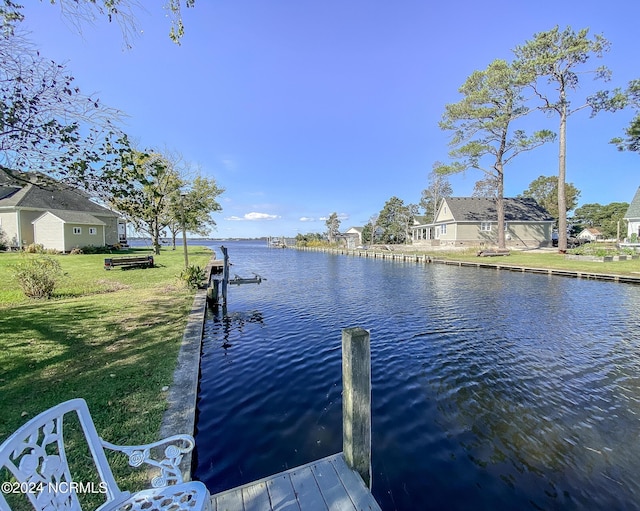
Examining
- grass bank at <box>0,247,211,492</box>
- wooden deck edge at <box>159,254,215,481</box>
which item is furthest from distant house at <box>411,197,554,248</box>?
wooden deck edge at <box>159,254,215,481</box>

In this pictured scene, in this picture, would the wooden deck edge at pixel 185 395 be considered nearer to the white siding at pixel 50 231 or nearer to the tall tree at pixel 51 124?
the tall tree at pixel 51 124

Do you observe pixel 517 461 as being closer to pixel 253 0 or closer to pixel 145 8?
pixel 145 8

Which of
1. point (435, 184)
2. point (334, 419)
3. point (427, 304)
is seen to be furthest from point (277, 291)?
point (435, 184)

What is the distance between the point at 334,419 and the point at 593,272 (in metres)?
18.9

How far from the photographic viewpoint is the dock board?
2453mm

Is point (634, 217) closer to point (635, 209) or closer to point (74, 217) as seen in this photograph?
point (635, 209)

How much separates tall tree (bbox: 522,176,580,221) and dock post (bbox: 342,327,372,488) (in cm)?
6352

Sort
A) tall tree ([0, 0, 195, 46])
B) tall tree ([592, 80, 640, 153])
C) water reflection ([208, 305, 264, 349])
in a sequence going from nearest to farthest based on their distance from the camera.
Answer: tall tree ([0, 0, 195, 46]) → water reflection ([208, 305, 264, 349]) → tall tree ([592, 80, 640, 153])

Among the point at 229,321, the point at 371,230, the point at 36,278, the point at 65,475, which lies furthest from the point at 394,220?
the point at 65,475

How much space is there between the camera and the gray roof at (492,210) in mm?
35812

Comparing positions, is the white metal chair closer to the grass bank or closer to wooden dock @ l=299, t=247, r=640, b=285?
the grass bank

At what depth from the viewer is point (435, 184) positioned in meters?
52.2

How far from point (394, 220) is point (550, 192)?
2792cm

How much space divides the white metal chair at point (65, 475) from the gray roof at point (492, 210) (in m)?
38.1
